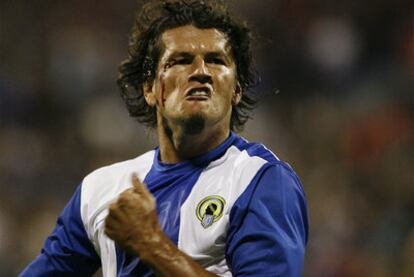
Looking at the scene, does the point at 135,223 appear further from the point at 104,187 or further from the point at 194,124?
the point at 104,187

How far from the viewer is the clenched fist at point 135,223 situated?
7.76 ft

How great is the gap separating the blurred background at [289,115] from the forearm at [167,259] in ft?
9.94

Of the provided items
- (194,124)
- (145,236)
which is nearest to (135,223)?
(145,236)

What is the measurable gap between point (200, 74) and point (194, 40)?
6.7 inches

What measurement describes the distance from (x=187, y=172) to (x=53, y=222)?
3033 millimetres

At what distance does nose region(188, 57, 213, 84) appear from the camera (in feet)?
9.08

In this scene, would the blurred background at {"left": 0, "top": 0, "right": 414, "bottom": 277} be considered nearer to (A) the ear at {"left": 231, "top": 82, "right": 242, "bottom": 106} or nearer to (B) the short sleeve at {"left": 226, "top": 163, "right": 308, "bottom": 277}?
(A) the ear at {"left": 231, "top": 82, "right": 242, "bottom": 106}

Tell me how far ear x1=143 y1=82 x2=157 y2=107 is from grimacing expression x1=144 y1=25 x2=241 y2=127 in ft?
0.31

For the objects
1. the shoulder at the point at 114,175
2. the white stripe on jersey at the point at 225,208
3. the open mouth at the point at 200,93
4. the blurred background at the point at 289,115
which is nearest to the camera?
the white stripe on jersey at the point at 225,208

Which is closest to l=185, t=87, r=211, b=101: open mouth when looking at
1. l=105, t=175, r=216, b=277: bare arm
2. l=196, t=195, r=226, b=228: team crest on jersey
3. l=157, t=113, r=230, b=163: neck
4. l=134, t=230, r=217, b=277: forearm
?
l=157, t=113, r=230, b=163: neck

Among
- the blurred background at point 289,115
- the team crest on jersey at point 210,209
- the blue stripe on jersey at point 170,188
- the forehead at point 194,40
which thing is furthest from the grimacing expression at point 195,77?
the blurred background at point 289,115

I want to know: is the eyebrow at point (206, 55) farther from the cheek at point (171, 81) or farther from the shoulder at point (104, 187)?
the shoulder at point (104, 187)

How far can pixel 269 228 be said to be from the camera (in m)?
2.38

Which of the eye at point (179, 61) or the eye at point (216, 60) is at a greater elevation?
the eye at point (179, 61)
